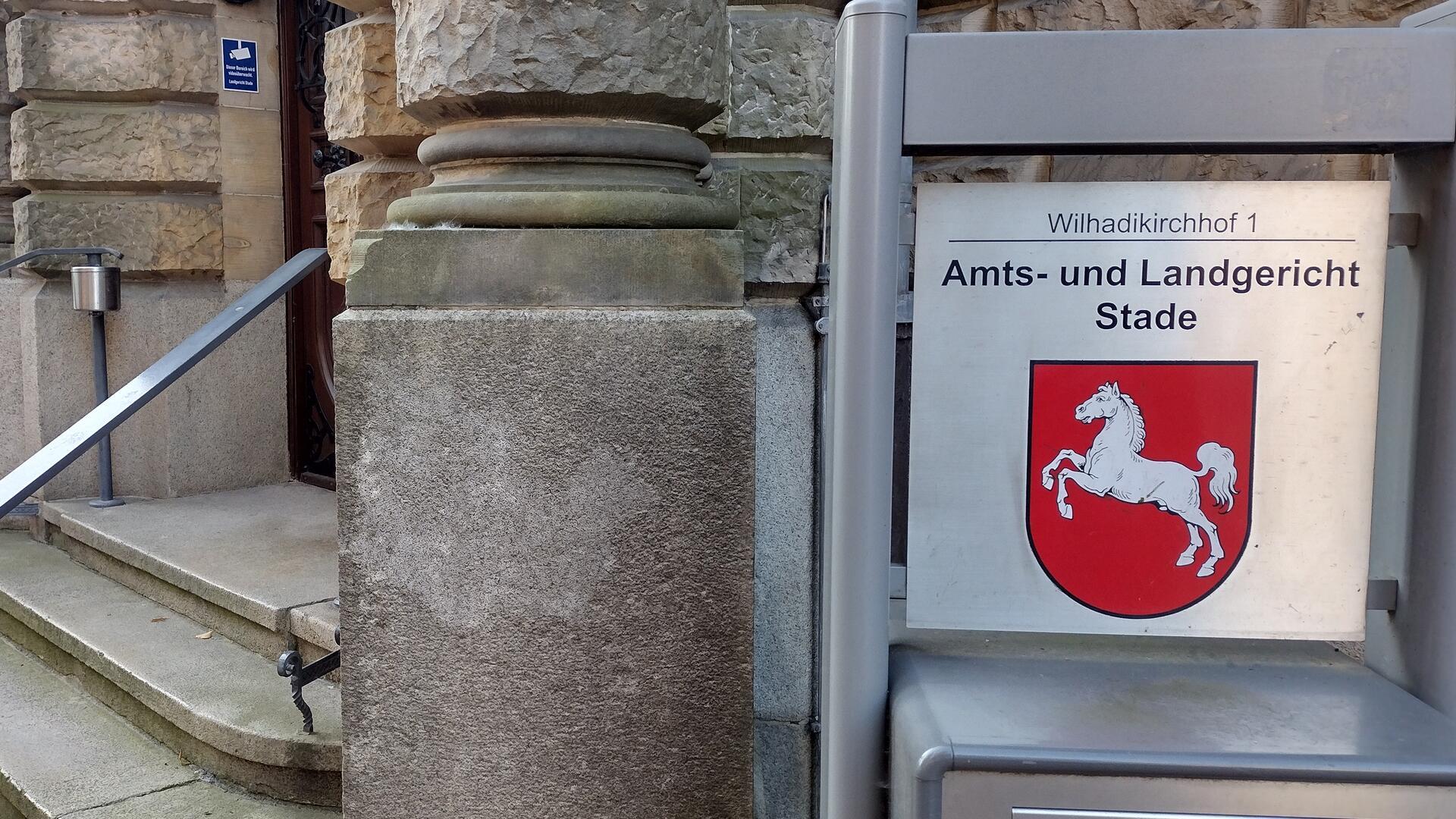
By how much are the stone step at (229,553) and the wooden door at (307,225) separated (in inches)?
10.8

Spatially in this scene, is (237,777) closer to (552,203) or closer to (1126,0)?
(552,203)

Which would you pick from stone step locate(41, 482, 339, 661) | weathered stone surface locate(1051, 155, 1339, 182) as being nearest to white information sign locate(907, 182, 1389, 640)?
weathered stone surface locate(1051, 155, 1339, 182)

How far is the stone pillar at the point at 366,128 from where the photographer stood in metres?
3.28

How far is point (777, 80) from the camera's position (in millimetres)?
2678

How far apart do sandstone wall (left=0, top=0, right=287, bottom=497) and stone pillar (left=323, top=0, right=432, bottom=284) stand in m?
2.14

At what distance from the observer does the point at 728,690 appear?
2264 mm

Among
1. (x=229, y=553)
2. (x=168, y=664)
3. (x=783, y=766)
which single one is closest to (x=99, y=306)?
(x=229, y=553)

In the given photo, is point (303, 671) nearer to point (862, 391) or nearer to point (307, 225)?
point (862, 391)

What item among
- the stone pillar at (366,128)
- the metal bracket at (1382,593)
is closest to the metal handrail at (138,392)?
the stone pillar at (366,128)

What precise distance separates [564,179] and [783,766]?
144 cm

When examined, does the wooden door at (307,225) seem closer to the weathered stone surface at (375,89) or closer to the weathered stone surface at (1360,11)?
the weathered stone surface at (375,89)

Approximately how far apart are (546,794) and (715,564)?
0.56 meters

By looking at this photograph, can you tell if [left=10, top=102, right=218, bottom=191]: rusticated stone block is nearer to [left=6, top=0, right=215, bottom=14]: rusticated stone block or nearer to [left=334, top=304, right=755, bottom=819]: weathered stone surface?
[left=6, top=0, right=215, bottom=14]: rusticated stone block

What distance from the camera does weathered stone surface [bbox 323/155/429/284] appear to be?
3391 millimetres
